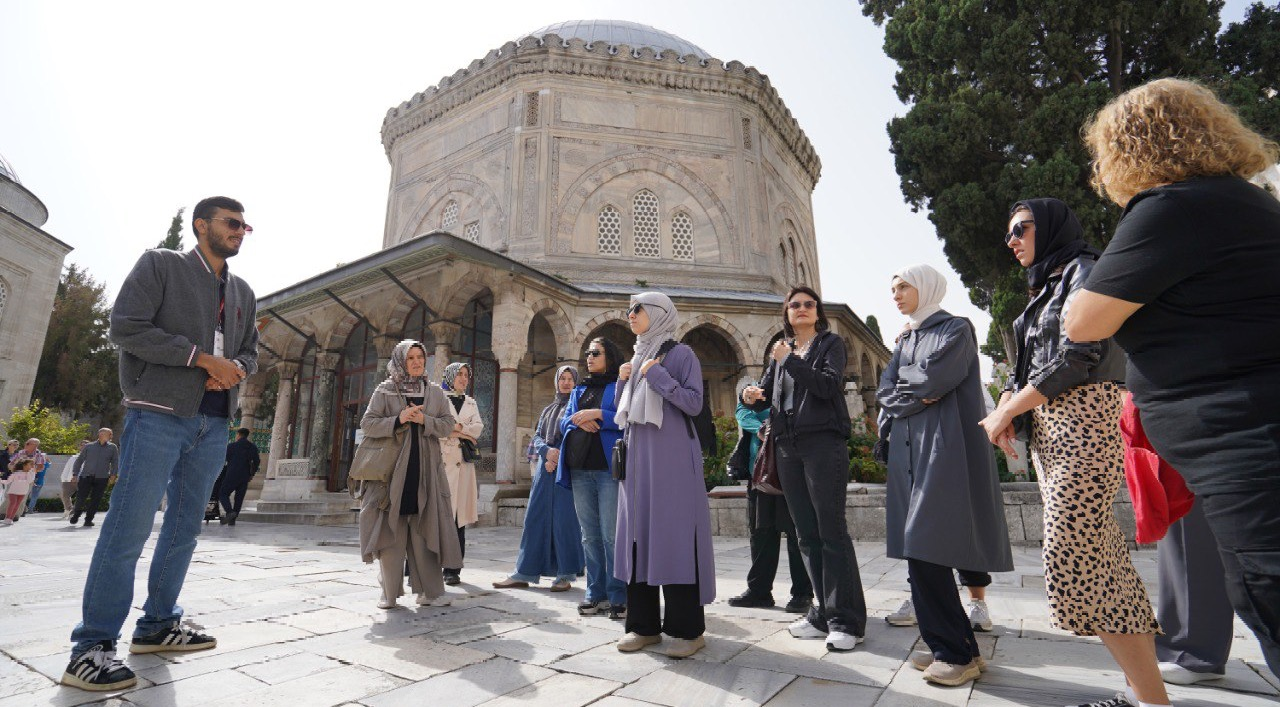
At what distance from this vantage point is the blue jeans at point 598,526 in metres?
3.99

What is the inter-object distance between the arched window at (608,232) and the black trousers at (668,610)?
550 inches

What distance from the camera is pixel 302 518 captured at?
11.1 meters

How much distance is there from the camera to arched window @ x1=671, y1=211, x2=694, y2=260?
666 inches

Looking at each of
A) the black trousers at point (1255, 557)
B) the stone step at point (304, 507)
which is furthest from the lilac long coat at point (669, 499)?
the stone step at point (304, 507)

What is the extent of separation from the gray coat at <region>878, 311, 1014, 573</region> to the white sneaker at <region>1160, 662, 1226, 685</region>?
0.65 meters

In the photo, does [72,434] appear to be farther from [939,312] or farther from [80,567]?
[939,312]

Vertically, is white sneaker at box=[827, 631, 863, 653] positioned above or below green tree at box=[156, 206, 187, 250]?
below

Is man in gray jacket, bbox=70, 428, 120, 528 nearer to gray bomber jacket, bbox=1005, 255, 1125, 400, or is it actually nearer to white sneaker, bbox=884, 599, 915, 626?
white sneaker, bbox=884, 599, 915, 626

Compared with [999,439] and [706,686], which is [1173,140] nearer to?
[999,439]

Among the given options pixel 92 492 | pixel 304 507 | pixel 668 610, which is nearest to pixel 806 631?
pixel 668 610

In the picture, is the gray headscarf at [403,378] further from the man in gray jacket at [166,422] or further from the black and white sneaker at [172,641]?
the black and white sneaker at [172,641]

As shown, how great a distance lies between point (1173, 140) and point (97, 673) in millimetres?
3913

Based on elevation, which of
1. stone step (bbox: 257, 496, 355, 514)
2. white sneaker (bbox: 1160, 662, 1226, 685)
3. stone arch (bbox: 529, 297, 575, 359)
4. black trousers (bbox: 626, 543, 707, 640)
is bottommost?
white sneaker (bbox: 1160, 662, 1226, 685)

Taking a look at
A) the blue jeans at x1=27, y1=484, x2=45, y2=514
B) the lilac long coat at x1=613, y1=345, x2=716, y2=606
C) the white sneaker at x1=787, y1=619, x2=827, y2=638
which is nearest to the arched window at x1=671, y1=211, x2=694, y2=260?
the lilac long coat at x1=613, y1=345, x2=716, y2=606
